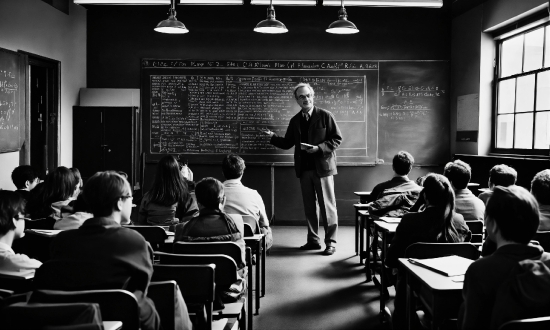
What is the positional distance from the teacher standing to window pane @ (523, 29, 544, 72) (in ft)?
7.10

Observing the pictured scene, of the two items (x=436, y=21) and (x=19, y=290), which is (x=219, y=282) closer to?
(x=19, y=290)

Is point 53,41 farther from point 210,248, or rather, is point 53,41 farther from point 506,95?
point 506,95

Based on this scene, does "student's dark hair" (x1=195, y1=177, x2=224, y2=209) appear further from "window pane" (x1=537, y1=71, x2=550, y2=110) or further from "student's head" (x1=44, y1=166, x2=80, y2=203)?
"window pane" (x1=537, y1=71, x2=550, y2=110)

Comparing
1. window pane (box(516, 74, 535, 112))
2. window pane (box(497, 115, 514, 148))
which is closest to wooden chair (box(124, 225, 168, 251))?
window pane (box(516, 74, 535, 112))

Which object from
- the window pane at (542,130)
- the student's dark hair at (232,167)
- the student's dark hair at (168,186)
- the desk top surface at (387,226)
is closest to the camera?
the desk top surface at (387,226)

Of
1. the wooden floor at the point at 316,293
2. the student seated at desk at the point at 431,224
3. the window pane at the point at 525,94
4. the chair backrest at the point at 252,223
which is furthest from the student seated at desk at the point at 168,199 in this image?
the window pane at the point at 525,94

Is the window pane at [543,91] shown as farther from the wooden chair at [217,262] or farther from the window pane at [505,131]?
the wooden chair at [217,262]

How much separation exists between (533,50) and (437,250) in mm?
3937

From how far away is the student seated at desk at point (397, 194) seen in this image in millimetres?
4141

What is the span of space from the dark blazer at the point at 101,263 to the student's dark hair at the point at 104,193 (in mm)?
78

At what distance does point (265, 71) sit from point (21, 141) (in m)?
3.13

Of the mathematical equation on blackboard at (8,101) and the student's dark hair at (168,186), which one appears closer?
the student's dark hair at (168,186)

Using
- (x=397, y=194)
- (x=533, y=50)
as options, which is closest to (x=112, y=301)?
(x=397, y=194)

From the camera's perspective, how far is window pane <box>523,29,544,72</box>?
5.52 metres
